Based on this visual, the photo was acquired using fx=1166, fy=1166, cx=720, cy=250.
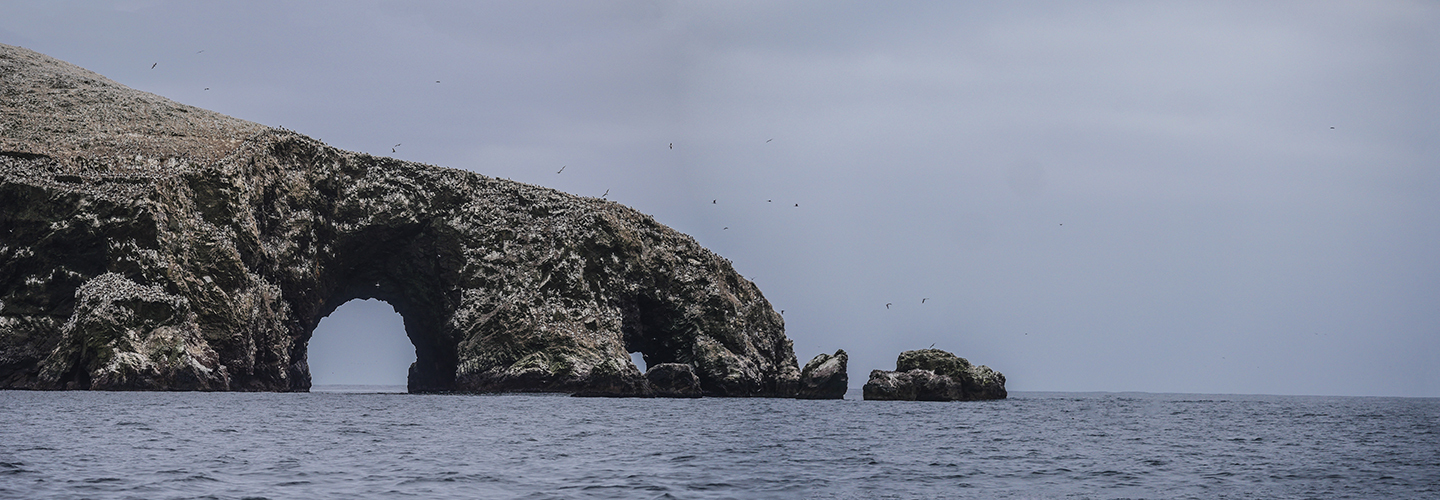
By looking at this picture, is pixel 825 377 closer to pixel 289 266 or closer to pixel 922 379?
pixel 922 379

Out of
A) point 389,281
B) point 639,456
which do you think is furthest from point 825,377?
point 639,456

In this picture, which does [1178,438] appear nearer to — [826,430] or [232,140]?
[826,430]

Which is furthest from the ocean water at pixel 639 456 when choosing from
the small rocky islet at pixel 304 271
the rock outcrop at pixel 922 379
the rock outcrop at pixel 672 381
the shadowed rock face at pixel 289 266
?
the rock outcrop at pixel 672 381

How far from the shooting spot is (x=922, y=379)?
267 ft

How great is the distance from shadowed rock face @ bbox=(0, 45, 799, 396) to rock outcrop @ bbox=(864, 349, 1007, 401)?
14263mm

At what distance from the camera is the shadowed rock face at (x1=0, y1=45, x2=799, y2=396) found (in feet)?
233

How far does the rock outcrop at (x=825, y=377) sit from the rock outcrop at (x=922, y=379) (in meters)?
4.44

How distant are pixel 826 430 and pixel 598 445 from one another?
1321 centimetres

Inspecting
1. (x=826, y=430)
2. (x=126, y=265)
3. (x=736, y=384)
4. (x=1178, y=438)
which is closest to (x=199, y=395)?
(x=126, y=265)

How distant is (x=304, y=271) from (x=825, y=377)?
130 ft

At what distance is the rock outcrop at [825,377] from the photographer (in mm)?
88250

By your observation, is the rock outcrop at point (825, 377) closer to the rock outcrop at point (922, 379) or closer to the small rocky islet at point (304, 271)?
the small rocky islet at point (304, 271)

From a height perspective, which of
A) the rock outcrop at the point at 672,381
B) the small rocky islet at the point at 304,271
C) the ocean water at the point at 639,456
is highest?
the small rocky islet at the point at 304,271

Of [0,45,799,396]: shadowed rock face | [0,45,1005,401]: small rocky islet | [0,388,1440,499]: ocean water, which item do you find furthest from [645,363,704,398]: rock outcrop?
[0,388,1440,499]: ocean water
